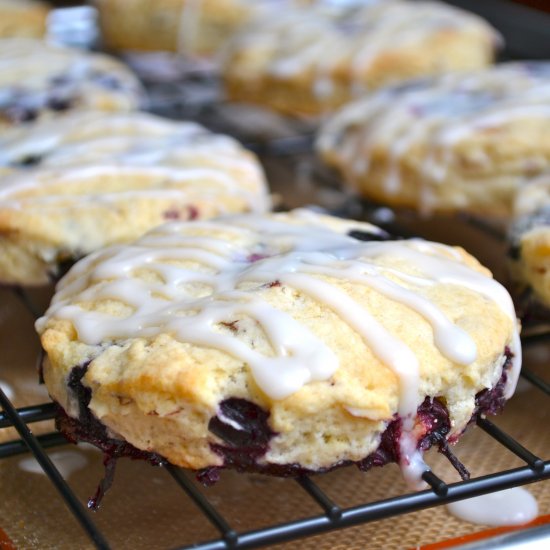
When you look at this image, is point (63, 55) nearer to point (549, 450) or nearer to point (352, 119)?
point (352, 119)

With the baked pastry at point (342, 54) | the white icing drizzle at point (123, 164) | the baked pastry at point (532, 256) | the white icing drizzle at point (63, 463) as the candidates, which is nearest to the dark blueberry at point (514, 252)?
the baked pastry at point (532, 256)

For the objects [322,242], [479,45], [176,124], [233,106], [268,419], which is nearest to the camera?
[268,419]

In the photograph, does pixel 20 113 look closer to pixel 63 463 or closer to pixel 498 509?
pixel 63 463

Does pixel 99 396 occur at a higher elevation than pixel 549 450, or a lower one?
higher

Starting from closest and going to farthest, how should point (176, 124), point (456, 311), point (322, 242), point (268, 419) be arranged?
1. point (268, 419)
2. point (456, 311)
3. point (322, 242)
4. point (176, 124)

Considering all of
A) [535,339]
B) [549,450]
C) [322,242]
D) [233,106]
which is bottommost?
[233,106]

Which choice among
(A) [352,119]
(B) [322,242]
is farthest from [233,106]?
(B) [322,242]

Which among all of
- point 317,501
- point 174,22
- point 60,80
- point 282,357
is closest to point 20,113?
point 60,80

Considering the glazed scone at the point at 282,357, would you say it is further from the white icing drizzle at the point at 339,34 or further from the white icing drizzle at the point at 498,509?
the white icing drizzle at the point at 339,34
